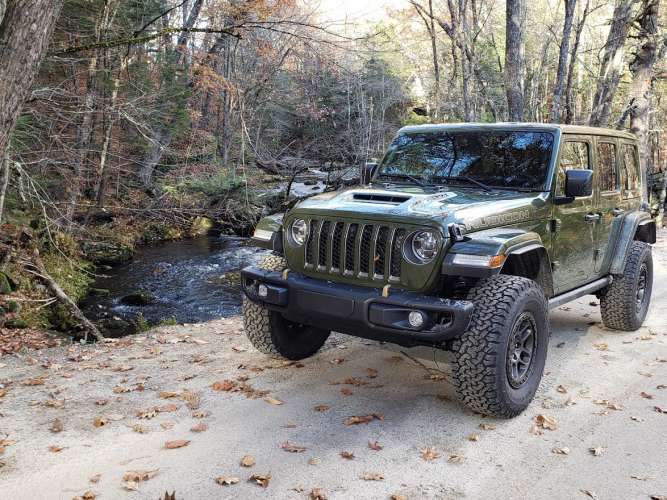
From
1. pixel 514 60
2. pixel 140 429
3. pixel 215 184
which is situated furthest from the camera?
pixel 215 184

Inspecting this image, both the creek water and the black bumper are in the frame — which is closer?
the black bumper

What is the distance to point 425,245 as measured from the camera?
4.04 metres

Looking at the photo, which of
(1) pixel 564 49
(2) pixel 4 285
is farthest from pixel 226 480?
(1) pixel 564 49

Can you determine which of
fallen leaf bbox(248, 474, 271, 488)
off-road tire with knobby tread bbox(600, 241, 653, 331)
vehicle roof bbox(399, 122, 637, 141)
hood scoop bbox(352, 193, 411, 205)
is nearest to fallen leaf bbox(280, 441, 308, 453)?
fallen leaf bbox(248, 474, 271, 488)

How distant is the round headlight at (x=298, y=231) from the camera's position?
4.57 m

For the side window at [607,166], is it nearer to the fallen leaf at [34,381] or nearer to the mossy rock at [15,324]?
the fallen leaf at [34,381]

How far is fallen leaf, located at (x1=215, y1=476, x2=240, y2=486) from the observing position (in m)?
3.40

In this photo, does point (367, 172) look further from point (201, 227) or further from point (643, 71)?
point (201, 227)

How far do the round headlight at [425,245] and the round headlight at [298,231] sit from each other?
93 centimetres

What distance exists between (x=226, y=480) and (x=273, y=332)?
1.87 metres

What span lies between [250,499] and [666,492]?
7.71ft

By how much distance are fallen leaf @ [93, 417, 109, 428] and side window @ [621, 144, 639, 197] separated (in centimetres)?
563

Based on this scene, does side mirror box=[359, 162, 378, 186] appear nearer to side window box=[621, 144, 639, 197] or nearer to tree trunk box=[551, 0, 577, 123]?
side window box=[621, 144, 639, 197]

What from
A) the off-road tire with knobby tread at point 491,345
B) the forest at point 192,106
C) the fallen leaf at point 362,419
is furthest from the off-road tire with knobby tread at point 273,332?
the forest at point 192,106
